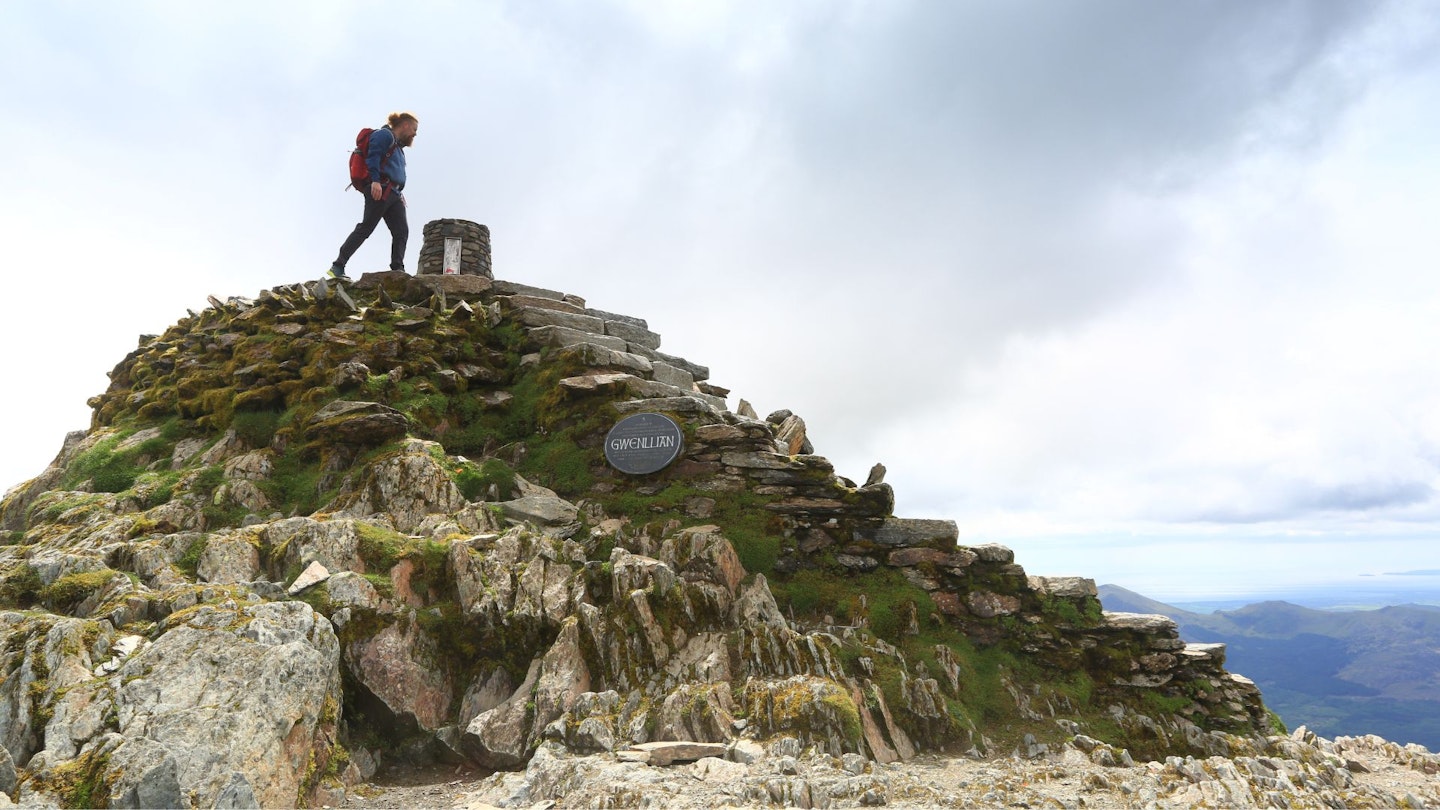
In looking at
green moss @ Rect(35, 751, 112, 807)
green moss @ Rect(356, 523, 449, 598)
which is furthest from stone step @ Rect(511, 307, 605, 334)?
green moss @ Rect(35, 751, 112, 807)

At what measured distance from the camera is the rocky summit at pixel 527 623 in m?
11.1

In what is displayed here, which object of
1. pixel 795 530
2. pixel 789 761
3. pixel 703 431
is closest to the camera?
pixel 789 761

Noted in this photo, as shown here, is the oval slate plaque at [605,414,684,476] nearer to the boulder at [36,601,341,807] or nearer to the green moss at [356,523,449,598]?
the green moss at [356,523,449,598]

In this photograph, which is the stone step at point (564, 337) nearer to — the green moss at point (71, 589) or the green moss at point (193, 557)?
the green moss at point (193, 557)

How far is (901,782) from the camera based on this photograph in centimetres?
1198

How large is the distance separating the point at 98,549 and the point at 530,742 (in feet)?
35.2

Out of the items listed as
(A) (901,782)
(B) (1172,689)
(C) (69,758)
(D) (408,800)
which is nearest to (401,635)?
(D) (408,800)

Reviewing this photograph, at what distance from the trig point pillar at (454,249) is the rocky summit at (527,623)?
28.0ft

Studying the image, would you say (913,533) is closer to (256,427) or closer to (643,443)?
(643,443)

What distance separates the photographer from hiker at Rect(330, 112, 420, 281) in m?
28.6

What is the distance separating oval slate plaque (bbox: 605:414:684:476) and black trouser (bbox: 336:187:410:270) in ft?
49.8

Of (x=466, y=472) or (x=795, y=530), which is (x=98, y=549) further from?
(x=795, y=530)

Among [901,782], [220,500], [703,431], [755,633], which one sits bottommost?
[901,782]

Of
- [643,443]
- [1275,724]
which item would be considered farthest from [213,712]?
[1275,724]
